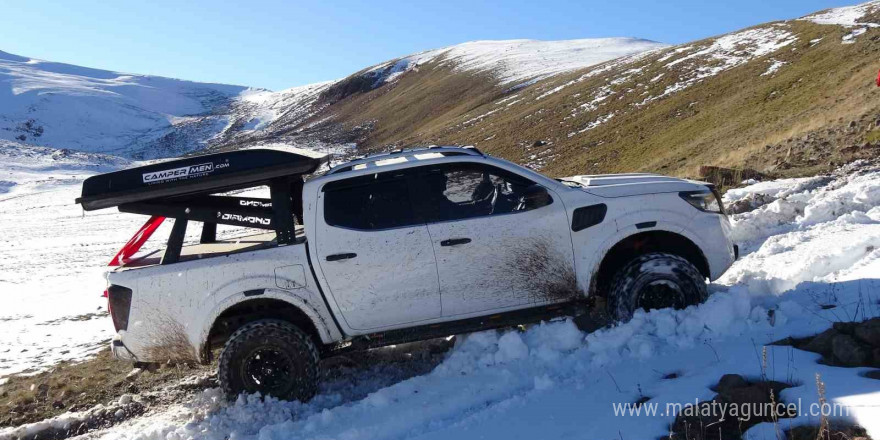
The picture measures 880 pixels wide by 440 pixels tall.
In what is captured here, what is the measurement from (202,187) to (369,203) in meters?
1.43

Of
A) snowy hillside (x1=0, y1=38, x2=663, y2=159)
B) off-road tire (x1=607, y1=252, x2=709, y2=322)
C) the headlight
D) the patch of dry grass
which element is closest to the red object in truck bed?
the patch of dry grass

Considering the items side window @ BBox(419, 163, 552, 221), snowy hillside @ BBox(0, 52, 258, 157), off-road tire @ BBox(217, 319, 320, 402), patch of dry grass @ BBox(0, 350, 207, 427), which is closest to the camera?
off-road tire @ BBox(217, 319, 320, 402)

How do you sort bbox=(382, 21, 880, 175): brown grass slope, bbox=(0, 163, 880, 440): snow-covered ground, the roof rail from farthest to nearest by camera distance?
bbox=(382, 21, 880, 175): brown grass slope → the roof rail → bbox=(0, 163, 880, 440): snow-covered ground

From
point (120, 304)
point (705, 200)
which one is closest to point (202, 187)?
point (120, 304)

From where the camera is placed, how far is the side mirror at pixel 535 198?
5.57 metres

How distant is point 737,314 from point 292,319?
3.82 metres

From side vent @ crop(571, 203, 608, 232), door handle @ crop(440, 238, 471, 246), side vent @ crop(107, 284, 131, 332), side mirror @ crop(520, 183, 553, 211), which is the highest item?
side mirror @ crop(520, 183, 553, 211)

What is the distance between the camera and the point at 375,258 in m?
5.37

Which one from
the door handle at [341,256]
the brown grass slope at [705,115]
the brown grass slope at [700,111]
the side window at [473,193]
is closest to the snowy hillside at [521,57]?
the brown grass slope at [700,111]

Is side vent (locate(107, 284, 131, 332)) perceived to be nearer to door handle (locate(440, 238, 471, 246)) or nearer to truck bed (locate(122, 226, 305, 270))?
truck bed (locate(122, 226, 305, 270))

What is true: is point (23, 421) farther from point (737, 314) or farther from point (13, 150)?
point (13, 150)

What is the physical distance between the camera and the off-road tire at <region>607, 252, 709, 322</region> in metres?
5.39

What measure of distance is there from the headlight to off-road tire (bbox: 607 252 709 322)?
0.60m

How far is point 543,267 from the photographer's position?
217 inches
